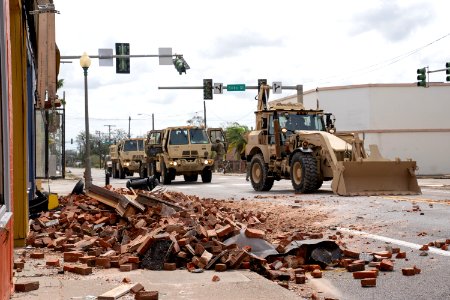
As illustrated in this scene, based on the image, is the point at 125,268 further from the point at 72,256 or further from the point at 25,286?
the point at 25,286

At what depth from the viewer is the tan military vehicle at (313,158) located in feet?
60.3

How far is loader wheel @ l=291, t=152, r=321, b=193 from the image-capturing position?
19438 mm

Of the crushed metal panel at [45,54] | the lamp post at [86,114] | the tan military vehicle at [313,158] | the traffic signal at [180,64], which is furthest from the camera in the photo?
the traffic signal at [180,64]

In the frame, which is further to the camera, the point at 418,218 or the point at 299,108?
the point at 299,108

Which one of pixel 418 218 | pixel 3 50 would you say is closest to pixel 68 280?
pixel 3 50

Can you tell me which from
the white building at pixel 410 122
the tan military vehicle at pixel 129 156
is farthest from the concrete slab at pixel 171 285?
the white building at pixel 410 122

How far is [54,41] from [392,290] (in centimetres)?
616

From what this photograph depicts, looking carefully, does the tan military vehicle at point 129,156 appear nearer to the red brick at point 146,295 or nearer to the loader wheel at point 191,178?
the loader wheel at point 191,178

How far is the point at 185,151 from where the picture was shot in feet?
101

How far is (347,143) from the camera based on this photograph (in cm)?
1998

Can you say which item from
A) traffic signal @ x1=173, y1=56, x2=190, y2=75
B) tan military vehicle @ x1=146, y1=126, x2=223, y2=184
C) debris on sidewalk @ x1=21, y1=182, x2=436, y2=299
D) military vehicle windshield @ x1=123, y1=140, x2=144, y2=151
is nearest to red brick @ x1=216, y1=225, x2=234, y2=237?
debris on sidewalk @ x1=21, y1=182, x2=436, y2=299

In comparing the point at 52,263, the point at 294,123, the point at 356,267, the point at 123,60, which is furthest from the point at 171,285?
the point at 123,60

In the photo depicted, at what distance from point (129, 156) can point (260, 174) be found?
22877 millimetres

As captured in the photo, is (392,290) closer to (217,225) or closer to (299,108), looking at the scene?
(217,225)
